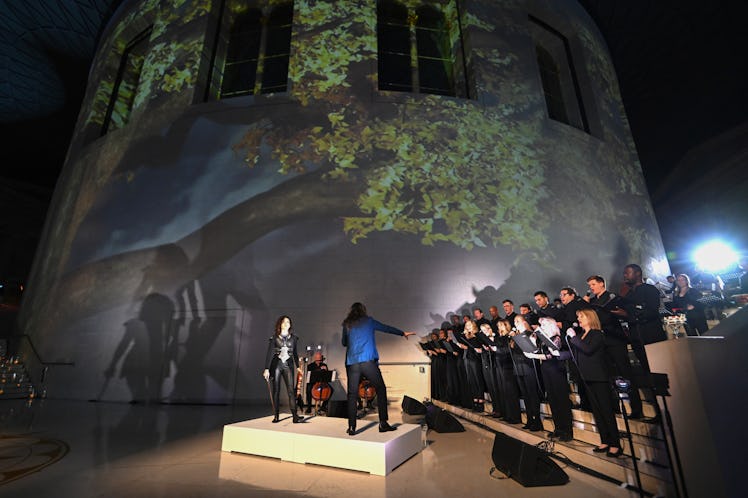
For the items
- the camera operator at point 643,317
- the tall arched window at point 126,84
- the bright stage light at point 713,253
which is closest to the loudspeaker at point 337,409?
the camera operator at point 643,317

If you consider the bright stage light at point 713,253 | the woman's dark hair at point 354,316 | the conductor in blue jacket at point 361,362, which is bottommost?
the conductor in blue jacket at point 361,362

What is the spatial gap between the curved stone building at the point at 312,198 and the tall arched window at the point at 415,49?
0.25ft

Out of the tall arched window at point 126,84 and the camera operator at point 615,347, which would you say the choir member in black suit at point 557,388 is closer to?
the camera operator at point 615,347

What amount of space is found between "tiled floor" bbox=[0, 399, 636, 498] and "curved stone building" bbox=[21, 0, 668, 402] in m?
3.99

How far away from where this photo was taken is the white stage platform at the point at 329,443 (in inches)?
135

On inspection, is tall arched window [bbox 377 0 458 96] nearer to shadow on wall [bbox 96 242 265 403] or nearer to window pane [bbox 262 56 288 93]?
window pane [bbox 262 56 288 93]

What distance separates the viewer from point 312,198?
979 centimetres

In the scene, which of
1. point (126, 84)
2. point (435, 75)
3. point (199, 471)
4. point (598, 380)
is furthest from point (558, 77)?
point (126, 84)

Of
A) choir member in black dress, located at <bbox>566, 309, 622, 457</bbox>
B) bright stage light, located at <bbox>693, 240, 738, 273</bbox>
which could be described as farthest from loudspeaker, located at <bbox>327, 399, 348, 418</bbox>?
bright stage light, located at <bbox>693, 240, 738, 273</bbox>

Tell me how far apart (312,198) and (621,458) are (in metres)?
8.31

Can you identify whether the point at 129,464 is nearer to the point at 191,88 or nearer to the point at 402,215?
the point at 402,215

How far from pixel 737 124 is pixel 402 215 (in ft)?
57.0

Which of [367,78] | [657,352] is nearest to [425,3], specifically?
[367,78]

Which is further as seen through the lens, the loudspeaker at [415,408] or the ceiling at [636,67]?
the ceiling at [636,67]
